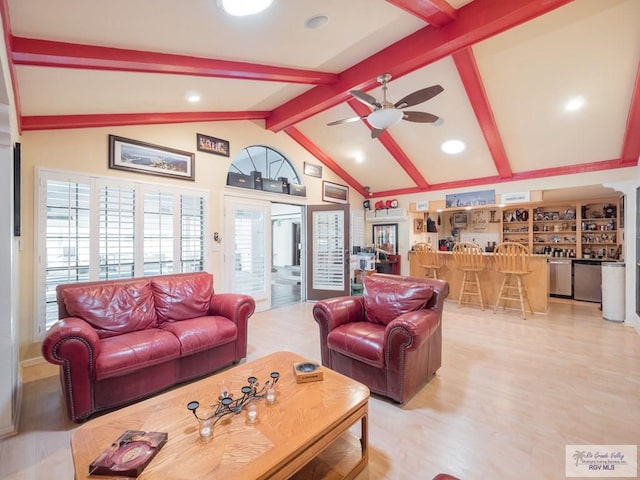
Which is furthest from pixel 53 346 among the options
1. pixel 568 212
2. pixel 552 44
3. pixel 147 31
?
pixel 568 212

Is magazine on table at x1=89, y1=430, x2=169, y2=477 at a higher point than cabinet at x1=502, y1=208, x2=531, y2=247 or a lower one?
lower

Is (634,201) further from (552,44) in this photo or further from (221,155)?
(221,155)

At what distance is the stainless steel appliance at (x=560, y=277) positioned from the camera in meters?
6.16

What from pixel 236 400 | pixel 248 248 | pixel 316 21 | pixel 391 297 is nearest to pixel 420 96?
pixel 316 21

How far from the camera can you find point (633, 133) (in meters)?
3.91

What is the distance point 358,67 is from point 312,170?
8.83ft

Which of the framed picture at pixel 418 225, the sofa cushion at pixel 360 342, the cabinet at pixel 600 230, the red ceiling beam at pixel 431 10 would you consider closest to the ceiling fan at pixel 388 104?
the red ceiling beam at pixel 431 10

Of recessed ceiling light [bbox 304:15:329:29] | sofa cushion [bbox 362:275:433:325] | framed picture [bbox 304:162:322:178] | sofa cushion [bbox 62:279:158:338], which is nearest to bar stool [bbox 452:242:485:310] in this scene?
sofa cushion [bbox 362:275:433:325]

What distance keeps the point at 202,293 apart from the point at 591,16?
474cm

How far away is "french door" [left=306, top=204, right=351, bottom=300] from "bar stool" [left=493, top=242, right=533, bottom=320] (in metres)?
2.62

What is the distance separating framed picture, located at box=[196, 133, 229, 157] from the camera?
4.36 meters

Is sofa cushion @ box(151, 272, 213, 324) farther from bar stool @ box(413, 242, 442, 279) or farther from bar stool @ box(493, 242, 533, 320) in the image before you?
bar stool @ box(493, 242, 533, 320)

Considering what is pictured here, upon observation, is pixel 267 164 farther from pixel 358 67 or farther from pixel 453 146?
pixel 453 146

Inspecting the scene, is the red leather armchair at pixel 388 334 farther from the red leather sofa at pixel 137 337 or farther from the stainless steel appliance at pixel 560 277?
the stainless steel appliance at pixel 560 277
